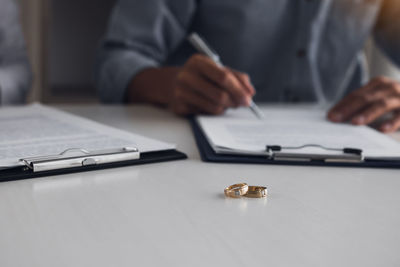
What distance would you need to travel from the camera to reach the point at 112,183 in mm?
410

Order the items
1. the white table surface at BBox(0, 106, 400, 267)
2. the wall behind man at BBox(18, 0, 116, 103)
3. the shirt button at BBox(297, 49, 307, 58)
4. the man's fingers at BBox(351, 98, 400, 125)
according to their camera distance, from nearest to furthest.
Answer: the white table surface at BBox(0, 106, 400, 267) → the man's fingers at BBox(351, 98, 400, 125) → the shirt button at BBox(297, 49, 307, 58) → the wall behind man at BBox(18, 0, 116, 103)

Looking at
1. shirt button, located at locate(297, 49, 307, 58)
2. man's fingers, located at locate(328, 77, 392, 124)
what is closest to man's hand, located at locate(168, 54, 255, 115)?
man's fingers, located at locate(328, 77, 392, 124)

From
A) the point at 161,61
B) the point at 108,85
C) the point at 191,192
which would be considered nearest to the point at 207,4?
the point at 161,61

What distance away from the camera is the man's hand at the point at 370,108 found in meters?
0.75

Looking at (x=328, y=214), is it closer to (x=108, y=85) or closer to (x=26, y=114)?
(x=26, y=114)

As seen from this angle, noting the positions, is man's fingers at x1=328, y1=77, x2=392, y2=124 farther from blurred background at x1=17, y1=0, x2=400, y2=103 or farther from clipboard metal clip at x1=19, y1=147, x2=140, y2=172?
blurred background at x1=17, y1=0, x2=400, y2=103

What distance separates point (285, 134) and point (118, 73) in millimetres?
550

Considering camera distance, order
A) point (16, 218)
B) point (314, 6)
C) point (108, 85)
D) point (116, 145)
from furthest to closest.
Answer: point (314, 6) < point (108, 85) < point (116, 145) < point (16, 218)

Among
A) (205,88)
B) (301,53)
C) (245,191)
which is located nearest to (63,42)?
(301,53)

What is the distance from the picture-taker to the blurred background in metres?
2.37

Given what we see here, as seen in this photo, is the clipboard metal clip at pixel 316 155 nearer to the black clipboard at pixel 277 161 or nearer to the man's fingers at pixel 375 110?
the black clipboard at pixel 277 161

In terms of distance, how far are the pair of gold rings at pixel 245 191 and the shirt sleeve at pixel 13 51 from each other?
3.35ft

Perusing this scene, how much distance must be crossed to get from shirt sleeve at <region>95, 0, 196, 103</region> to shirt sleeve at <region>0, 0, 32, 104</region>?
274mm

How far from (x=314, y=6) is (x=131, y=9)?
49cm
